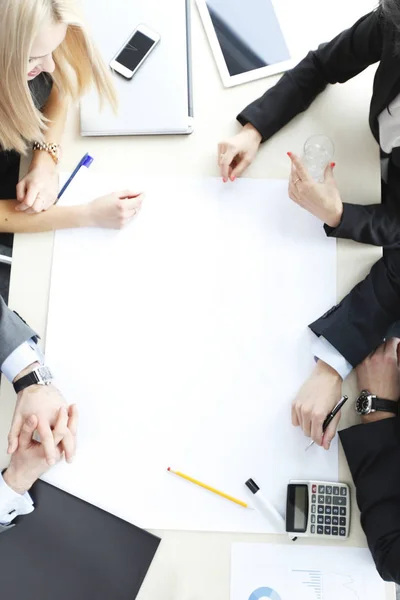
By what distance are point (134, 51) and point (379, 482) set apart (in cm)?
88

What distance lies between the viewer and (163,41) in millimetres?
1173

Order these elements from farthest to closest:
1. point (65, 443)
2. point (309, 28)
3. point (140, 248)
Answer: point (309, 28) < point (140, 248) < point (65, 443)

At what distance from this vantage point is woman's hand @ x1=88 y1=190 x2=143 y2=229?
1.10m

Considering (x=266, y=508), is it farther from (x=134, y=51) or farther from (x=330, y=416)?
(x=134, y=51)

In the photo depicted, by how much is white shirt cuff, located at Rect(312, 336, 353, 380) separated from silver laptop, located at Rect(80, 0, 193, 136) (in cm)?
46

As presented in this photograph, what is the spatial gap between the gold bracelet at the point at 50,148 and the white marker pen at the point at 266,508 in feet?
2.18

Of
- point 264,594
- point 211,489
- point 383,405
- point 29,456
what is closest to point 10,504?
point 29,456

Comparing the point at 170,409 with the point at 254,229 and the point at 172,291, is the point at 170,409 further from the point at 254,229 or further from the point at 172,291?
the point at 254,229

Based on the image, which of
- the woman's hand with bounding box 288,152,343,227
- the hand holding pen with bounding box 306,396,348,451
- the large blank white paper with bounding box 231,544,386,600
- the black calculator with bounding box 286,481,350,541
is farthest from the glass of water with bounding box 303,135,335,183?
the large blank white paper with bounding box 231,544,386,600

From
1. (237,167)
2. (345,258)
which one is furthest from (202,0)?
(345,258)

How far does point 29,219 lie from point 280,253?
0.45 m

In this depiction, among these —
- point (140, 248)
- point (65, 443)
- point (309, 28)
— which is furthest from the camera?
point (309, 28)

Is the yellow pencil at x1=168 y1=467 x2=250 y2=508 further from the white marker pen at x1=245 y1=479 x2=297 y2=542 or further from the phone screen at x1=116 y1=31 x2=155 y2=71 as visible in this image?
the phone screen at x1=116 y1=31 x2=155 y2=71

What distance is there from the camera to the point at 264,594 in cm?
102
